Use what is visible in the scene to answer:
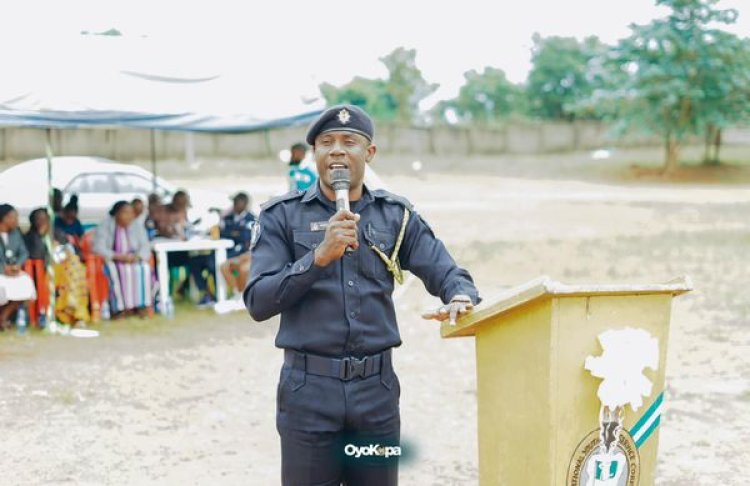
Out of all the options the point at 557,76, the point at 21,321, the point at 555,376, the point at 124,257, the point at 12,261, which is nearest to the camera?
the point at 555,376

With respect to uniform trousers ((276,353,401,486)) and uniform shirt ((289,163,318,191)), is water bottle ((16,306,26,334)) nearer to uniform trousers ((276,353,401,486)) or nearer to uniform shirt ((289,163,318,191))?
uniform shirt ((289,163,318,191))

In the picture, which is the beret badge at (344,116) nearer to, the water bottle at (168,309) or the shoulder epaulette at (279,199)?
the shoulder epaulette at (279,199)

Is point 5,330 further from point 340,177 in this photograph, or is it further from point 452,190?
point 452,190

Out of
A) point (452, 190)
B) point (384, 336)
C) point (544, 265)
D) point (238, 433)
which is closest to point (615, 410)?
point (384, 336)

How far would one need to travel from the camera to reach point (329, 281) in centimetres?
251

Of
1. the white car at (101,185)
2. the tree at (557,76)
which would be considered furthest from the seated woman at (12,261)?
the tree at (557,76)

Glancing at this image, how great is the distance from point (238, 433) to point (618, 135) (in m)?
29.3

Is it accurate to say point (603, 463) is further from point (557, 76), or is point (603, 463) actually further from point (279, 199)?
point (557, 76)

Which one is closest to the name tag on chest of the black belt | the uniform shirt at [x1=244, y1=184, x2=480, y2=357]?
the uniform shirt at [x1=244, y1=184, x2=480, y2=357]

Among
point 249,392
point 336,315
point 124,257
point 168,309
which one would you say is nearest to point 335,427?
point 336,315

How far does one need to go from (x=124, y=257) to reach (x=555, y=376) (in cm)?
660

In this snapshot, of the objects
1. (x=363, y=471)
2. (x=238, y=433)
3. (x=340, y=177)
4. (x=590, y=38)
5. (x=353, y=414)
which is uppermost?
(x=590, y=38)

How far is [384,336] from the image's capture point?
8.44ft

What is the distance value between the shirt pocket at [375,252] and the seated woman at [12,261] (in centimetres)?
565
